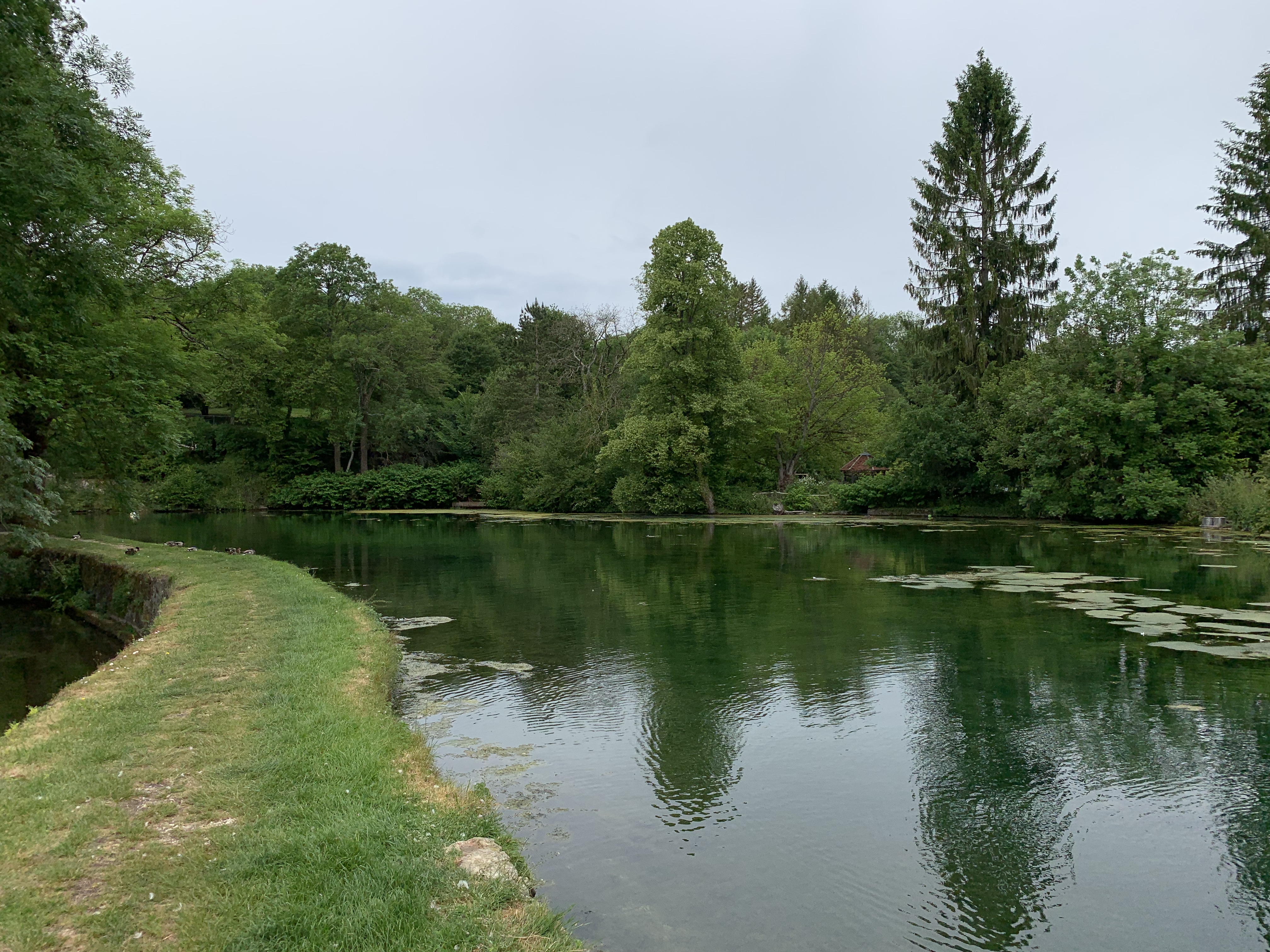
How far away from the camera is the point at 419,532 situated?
3203 cm

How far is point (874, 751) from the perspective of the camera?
704 cm

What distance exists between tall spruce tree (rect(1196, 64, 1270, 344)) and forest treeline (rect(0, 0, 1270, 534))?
0.11 m

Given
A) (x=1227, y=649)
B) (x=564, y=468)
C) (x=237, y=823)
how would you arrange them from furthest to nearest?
(x=564, y=468)
(x=1227, y=649)
(x=237, y=823)

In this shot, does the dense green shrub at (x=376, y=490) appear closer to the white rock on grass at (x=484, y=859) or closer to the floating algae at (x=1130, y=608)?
the floating algae at (x=1130, y=608)

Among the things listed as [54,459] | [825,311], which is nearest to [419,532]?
[54,459]

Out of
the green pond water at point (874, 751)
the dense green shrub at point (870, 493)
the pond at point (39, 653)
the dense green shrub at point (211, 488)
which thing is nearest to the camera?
the green pond water at point (874, 751)

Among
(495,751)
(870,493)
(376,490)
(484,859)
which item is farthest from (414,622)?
(376,490)

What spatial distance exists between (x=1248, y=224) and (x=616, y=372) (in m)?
29.5

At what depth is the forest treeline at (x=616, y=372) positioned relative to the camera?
13.3 m

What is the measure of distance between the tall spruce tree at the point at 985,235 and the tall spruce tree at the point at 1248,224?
18.7 feet

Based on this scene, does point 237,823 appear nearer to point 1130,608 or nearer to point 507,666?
point 507,666

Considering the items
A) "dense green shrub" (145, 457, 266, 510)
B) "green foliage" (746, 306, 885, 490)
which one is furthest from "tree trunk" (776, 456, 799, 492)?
"dense green shrub" (145, 457, 266, 510)

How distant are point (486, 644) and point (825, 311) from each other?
37.5 metres

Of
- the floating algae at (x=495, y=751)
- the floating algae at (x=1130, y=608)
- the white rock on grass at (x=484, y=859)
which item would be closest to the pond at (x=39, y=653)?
the floating algae at (x=495, y=751)
